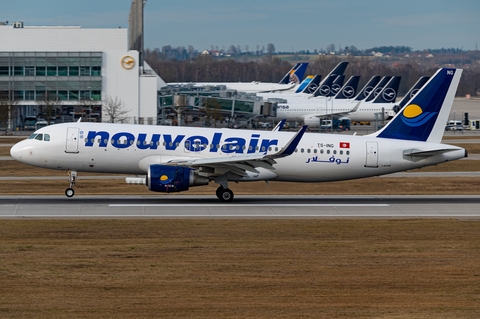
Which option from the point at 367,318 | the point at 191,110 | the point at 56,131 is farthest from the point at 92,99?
the point at 367,318

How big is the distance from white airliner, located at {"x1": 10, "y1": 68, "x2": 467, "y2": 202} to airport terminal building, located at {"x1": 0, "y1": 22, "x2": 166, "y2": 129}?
68.6 m

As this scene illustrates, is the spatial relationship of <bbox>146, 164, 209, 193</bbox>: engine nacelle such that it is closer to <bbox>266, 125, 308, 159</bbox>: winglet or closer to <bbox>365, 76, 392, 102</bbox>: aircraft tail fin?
<bbox>266, 125, 308, 159</bbox>: winglet

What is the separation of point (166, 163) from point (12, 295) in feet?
59.5

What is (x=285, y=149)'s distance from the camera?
37500mm

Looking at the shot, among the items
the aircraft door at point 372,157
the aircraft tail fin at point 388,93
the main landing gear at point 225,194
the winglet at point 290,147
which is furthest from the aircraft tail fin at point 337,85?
the winglet at point 290,147

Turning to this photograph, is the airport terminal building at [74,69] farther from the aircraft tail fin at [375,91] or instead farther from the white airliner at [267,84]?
the aircraft tail fin at [375,91]

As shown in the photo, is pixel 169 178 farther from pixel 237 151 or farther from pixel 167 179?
pixel 237 151

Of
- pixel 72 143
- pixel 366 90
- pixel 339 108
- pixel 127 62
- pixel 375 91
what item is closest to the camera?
pixel 72 143

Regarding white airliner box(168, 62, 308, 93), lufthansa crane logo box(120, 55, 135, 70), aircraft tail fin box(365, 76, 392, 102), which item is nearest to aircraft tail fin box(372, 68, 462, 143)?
lufthansa crane logo box(120, 55, 135, 70)

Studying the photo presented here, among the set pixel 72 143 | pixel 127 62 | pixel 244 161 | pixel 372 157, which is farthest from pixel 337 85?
pixel 72 143

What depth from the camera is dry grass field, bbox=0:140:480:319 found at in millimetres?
20500

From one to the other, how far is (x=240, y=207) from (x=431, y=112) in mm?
11134

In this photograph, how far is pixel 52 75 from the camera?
10919 centimetres

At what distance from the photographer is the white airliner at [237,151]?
38.6 m
